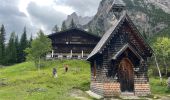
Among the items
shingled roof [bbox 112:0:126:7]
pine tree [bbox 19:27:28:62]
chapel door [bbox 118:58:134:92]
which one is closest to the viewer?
chapel door [bbox 118:58:134:92]

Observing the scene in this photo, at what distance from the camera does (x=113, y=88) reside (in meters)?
35.3

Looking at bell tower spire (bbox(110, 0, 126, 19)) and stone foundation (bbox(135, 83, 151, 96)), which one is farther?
bell tower spire (bbox(110, 0, 126, 19))

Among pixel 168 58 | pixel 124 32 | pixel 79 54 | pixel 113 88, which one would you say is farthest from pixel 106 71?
pixel 79 54

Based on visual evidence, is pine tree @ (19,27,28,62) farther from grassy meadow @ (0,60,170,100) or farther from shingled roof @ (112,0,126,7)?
shingled roof @ (112,0,126,7)

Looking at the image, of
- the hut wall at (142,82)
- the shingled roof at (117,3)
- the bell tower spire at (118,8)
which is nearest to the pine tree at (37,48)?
the bell tower spire at (118,8)

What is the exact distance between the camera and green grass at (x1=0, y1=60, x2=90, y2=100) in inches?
1390

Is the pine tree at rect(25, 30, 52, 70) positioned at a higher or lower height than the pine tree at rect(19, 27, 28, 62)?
lower

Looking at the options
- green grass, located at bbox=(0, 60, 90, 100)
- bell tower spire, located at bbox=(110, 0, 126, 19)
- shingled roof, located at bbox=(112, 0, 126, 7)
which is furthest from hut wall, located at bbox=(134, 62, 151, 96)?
shingled roof, located at bbox=(112, 0, 126, 7)

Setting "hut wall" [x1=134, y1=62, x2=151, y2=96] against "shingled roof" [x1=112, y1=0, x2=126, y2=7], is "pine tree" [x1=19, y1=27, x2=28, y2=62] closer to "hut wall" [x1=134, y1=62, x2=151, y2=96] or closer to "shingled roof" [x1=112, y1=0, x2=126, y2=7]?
"shingled roof" [x1=112, y1=0, x2=126, y2=7]

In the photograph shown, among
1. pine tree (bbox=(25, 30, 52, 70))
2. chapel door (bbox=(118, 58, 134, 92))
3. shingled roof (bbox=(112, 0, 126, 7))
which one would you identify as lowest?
chapel door (bbox=(118, 58, 134, 92))

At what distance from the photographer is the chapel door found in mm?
35969

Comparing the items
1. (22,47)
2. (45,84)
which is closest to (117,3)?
(45,84)

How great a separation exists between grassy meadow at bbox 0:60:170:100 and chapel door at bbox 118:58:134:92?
400 centimetres

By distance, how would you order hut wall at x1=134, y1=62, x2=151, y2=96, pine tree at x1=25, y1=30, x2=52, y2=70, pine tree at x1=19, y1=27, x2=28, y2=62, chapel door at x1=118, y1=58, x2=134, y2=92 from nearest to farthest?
chapel door at x1=118, y1=58, x2=134, y2=92 → hut wall at x1=134, y1=62, x2=151, y2=96 → pine tree at x1=25, y1=30, x2=52, y2=70 → pine tree at x1=19, y1=27, x2=28, y2=62
